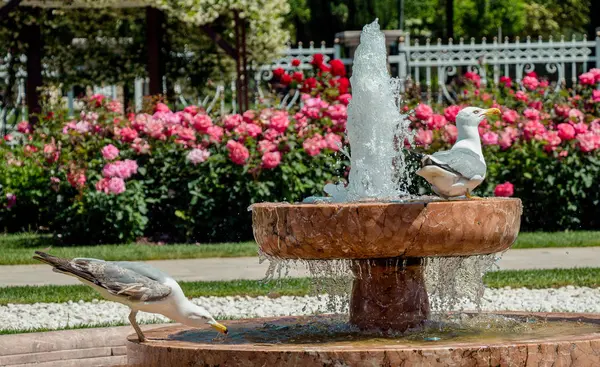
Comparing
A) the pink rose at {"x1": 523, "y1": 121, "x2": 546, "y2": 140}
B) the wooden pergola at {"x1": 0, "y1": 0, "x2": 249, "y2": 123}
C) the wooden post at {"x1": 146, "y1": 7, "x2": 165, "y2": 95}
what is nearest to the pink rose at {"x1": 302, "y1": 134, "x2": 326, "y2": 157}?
the pink rose at {"x1": 523, "y1": 121, "x2": 546, "y2": 140}

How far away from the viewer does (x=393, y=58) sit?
1759 centimetres

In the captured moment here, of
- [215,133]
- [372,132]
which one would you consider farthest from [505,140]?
[372,132]

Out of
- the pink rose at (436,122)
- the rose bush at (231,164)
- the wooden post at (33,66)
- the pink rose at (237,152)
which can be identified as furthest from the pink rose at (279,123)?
the wooden post at (33,66)

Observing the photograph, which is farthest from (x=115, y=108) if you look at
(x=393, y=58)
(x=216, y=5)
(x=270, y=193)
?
(x=393, y=58)

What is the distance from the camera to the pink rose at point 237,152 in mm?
11391

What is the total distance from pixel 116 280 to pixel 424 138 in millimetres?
6809

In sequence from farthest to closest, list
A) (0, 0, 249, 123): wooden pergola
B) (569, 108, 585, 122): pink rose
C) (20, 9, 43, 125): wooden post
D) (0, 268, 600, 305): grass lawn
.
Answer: (20, 9, 43, 125): wooden post < (0, 0, 249, 123): wooden pergola < (569, 108, 585, 122): pink rose < (0, 268, 600, 305): grass lawn

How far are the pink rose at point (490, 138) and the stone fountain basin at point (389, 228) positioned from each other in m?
6.59

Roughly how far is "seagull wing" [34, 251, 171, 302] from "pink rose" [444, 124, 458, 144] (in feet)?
Answer: 22.9

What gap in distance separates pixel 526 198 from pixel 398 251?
7473mm

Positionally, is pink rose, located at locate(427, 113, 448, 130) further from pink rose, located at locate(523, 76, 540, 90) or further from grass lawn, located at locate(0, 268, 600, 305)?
grass lawn, located at locate(0, 268, 600, 305)

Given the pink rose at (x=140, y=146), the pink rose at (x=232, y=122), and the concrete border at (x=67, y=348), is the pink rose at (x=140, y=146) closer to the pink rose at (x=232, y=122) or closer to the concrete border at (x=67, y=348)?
the pink rose at (x=232, y=122)

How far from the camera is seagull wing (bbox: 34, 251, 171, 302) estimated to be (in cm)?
471

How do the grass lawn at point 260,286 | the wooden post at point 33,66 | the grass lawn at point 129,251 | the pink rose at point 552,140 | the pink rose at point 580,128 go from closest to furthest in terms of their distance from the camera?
1. the grass lawn at point 260,286
2. the grass lawn at point 129,251
3. the pink rose at point 552,140
4. the pink rose at point 580,128
5. the wooden post at point 33,66
